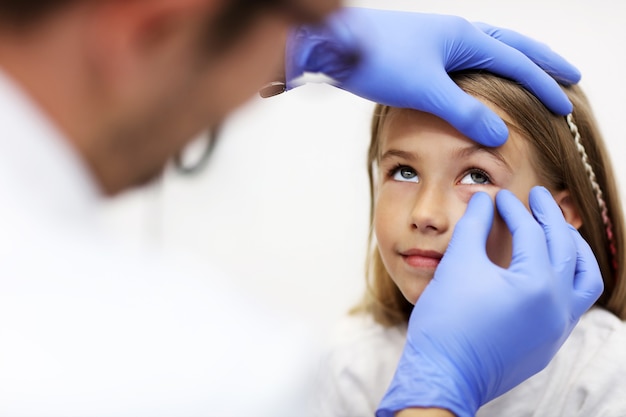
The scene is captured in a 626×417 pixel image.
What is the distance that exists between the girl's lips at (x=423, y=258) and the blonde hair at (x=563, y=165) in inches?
9.5

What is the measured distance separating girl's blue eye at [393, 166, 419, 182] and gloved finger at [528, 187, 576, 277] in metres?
0.19

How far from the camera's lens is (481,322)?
40.8 inches

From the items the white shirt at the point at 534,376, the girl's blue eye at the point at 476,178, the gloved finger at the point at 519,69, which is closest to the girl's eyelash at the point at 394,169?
the girl's blue eye at the point at 476,178

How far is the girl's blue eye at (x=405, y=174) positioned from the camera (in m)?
1.25

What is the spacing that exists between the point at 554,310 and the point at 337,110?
1.06m

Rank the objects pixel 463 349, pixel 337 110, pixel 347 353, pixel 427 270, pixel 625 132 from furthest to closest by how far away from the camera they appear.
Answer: pixel 337 110
pixel 625 132
pixel 347 353
pixel 427 270
pixel 463 349

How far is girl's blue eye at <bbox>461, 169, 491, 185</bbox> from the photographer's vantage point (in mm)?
1205

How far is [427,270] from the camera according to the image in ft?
3.96

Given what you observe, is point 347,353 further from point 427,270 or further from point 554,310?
point 554,310

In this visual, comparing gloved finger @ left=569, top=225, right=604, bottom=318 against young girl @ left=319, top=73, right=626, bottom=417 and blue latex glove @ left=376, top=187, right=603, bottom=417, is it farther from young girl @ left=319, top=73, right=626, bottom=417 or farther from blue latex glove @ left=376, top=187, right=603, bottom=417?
young girl @ left=319, top=73, right=626, bottom=417

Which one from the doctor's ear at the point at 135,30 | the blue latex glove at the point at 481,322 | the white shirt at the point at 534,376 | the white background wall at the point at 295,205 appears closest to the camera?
the doctor's ear at the point at 135,30

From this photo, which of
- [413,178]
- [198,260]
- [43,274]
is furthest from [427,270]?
[43,274]

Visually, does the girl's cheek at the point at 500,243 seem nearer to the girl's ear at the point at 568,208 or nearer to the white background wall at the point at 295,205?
the girl's ear at the point at 568,208

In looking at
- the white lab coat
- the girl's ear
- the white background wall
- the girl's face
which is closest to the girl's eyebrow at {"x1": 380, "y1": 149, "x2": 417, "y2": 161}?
the girl's face
